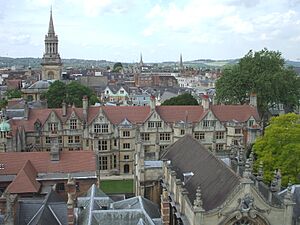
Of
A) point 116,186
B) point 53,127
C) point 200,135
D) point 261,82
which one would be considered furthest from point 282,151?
point 53,127

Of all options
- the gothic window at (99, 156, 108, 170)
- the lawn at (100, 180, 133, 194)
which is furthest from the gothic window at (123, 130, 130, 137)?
the lawn at (100, 180, 133, 194)

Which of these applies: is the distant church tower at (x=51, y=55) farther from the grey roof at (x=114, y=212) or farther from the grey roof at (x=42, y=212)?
the grey roof at (x=42, y=212)

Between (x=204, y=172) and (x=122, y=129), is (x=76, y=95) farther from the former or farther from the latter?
(x=204, y=172)

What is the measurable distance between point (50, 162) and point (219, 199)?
21653 mm

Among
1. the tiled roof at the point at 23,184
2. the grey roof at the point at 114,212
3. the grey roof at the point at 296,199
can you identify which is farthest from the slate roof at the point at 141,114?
the grey roof at the point at 114,212

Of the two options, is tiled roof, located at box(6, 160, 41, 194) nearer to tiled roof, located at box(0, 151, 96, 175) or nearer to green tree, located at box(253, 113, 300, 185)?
tiled roof, located at box(0, 151, 96, 175)

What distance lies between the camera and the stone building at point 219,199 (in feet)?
84.0

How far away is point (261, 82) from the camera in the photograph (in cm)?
7306

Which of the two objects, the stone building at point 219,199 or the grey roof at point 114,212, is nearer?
the stone building at point 219,199

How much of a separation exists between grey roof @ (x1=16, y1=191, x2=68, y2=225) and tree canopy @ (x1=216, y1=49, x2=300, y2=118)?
51613 millimetres

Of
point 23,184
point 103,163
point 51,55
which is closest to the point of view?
point 23,184

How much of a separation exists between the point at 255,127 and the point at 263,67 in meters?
19.9

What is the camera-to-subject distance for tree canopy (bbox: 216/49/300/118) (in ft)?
241

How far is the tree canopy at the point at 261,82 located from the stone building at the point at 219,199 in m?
42.3
